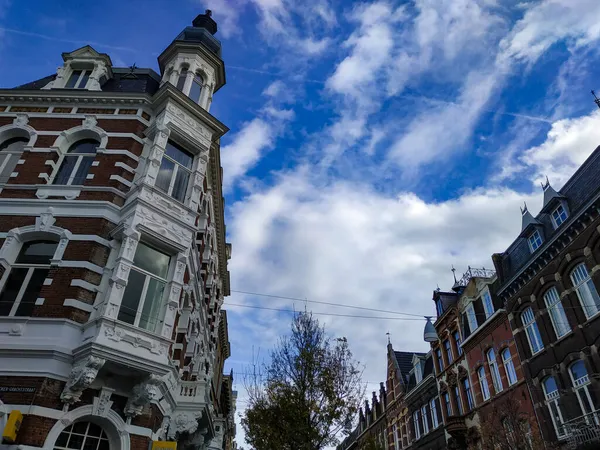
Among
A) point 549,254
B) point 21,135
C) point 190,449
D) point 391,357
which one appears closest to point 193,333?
point 190,449

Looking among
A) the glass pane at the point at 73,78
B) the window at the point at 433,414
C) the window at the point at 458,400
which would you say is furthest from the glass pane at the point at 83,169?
the window at the point at 433,414

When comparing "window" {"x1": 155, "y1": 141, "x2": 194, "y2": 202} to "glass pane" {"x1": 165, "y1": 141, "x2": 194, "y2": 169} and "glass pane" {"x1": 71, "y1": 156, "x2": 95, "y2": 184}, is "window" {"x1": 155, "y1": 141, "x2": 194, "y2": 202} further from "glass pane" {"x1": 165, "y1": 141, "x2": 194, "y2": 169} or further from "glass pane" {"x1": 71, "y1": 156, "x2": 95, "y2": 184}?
"glass pane" {"x1": 71, "y1": 156, "x2": 95, "y2": 184}

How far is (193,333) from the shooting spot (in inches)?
700

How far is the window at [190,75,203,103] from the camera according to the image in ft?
57.7

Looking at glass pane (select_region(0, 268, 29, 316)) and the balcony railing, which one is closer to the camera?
glass pane (select_region(0, 268, 29, 316))

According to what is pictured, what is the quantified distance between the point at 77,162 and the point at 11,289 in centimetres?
503

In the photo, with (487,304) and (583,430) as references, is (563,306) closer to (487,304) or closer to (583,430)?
(583,430)

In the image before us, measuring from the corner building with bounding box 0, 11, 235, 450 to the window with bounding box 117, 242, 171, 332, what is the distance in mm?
36

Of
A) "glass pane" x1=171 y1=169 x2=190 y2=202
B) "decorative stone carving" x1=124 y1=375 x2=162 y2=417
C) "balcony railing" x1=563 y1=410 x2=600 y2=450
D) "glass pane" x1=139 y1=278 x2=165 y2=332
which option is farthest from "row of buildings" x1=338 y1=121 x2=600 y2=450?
"glass pane" x1=171 y1=169 x2=190 y2=202

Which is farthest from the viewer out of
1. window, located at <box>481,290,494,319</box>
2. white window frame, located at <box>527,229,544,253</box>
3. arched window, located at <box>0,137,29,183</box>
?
window, located at <box>481,290,494,319</box>

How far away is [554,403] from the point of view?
18.8m

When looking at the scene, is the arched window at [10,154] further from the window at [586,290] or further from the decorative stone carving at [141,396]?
the window at [586,290]

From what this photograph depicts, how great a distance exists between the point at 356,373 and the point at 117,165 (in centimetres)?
1511

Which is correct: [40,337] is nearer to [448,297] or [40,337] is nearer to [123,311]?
[123,311]
